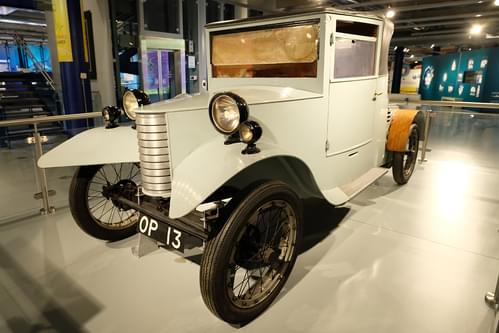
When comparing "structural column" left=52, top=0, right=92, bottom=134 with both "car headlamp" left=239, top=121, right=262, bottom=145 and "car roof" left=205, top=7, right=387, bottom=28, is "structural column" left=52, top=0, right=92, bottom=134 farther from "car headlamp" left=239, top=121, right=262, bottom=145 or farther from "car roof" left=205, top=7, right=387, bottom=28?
"car headlamp" left=239, top=121, right=262, bottom=145

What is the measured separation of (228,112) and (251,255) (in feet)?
2.64

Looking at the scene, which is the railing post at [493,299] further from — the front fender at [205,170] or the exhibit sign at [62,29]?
the exhibit sign at [62,29]

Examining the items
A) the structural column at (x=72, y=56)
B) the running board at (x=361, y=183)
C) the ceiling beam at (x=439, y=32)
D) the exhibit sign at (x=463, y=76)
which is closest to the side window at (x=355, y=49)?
the running board at (x=361, y=183)

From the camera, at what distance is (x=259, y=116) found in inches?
77.7

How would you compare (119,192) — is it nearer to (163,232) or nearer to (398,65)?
(163,232)

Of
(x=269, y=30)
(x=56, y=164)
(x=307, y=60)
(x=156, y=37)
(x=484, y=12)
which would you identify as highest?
(x=484, y=12)

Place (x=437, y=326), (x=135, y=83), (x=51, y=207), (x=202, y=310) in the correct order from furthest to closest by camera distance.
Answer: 1. (x=135, y=83)
2. (x=51, y=207)
3. (x=202, y=310)
4. (x=437, y=326)

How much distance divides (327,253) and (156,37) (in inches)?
258

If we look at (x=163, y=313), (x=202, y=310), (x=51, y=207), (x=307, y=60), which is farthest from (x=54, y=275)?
(x=307, y=60)

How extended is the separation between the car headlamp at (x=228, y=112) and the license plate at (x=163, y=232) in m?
0.60

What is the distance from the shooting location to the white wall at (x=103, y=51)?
6.25 m

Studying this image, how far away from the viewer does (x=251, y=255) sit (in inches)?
76.1

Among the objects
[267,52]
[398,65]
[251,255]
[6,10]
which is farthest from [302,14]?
[398,65]

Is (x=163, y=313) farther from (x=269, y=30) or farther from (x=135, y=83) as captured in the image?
(x=135, y=83)
